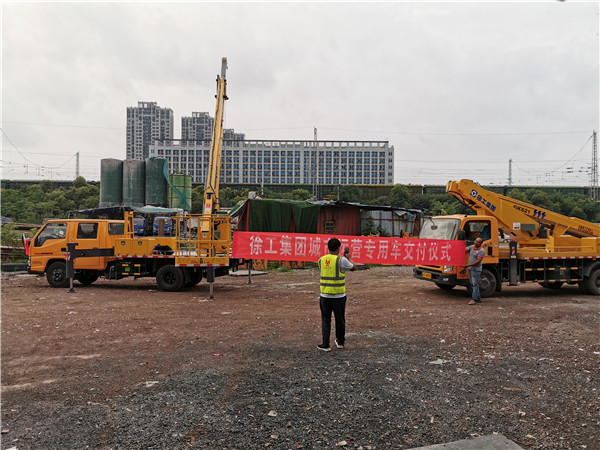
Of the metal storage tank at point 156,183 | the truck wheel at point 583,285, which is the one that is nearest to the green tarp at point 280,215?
the truck wheel at point 583,285

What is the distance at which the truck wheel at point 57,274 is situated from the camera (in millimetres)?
13484

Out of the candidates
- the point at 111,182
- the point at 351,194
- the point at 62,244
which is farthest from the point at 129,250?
the point at 351,194

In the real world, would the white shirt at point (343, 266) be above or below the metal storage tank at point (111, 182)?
below

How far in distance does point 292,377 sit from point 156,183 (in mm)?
41711

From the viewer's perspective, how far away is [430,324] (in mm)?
8211

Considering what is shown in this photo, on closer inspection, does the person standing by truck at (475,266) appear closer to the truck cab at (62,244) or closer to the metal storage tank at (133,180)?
the truck cab at (62,244)

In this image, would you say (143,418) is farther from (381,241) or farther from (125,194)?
(125,194)

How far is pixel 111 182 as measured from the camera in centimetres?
4375

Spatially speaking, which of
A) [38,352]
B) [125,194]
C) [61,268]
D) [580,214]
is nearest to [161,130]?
[125,194]

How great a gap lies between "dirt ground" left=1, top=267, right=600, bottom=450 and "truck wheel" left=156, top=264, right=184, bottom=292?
2.69 metres

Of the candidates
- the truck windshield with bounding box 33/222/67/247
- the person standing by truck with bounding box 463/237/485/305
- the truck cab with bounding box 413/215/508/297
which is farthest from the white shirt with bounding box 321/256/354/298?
the truck windshield with bounding box 33/222/67/247

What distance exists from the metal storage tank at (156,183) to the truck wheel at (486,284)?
3809 centimetres

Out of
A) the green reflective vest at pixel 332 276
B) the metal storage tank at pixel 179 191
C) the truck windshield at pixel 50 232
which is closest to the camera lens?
the green reflective vest at pixel 332 276

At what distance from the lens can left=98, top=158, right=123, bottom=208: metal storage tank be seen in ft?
142
